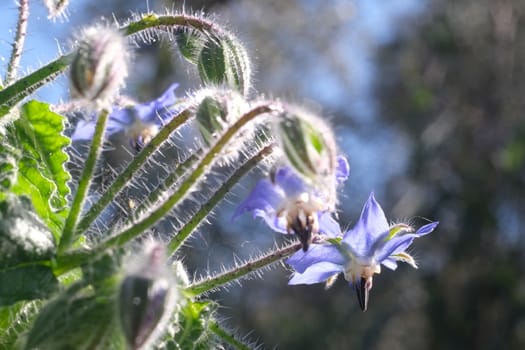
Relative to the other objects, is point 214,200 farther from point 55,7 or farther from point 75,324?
point 55,7

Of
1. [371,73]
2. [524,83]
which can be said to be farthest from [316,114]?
[371,73]

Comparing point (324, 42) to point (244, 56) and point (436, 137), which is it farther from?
point (244, 56)

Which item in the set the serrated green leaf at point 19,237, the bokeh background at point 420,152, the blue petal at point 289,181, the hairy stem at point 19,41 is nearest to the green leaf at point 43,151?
the hairy stem at point 19,41

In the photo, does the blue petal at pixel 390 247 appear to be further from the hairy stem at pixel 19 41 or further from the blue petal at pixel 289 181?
the hairy stem at pixel 19 41

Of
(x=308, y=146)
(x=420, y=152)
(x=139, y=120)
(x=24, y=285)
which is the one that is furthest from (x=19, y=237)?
(x=420, y=152)

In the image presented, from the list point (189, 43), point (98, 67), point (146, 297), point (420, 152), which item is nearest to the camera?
Answer: point (146, 297)

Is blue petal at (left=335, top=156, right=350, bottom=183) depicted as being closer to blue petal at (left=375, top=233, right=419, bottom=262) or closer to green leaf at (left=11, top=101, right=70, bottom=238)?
blue petal at (left=375, top=233, right=419, bottom=262)

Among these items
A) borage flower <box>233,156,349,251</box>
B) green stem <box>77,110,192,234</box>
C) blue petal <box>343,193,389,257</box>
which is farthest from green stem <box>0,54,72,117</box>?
blue petal <box>343,193,389,257</box>
